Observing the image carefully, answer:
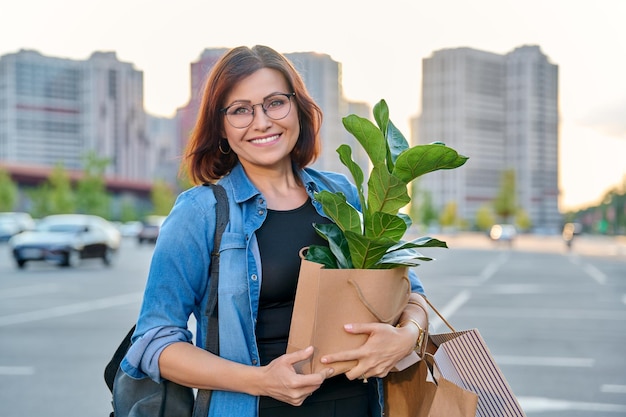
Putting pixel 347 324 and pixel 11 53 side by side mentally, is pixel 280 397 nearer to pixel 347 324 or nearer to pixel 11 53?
pixel 347 324

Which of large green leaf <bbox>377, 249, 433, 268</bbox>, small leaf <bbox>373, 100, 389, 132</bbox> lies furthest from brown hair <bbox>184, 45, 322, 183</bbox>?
large green leaf <bbox>377, 249, 433, 268</bbox>

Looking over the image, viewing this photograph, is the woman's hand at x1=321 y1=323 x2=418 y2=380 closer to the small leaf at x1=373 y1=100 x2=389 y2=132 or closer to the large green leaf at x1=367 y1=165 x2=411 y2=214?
the large green leaf at x1=367 y1=165 x2=411 y2=214

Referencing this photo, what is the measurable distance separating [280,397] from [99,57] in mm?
107585

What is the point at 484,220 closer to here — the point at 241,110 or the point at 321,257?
the point at 241,110

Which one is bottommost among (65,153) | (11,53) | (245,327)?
(245,327)

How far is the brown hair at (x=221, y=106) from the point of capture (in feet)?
6.88

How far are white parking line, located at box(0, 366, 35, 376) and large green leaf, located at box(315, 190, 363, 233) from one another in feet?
19.4

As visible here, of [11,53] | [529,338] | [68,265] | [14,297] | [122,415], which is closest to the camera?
[122,415]

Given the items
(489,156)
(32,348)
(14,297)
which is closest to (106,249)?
(14,297)

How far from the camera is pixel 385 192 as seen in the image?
1.78 meters

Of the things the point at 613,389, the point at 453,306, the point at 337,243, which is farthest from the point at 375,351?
the point at 453,306

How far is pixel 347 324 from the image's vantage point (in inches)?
69.2

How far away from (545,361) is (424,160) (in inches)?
255

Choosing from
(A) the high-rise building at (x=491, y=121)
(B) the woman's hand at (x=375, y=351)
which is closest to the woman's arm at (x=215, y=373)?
(B) the woman's hand at (x=375, y=351)
